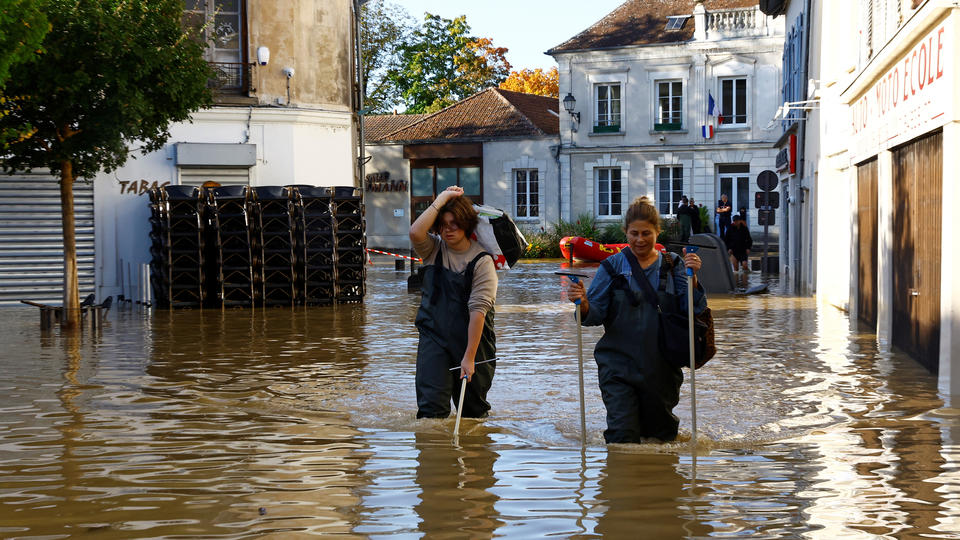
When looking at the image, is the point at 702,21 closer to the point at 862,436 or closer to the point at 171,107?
the point at 171,107

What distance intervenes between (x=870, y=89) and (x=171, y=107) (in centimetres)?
953

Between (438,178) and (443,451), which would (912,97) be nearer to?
(443,451)

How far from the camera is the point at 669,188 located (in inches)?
1790

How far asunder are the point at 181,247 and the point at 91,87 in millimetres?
4489

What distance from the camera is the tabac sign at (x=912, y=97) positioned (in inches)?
393

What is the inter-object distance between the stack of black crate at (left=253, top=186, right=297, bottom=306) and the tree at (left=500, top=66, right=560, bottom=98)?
134 ft

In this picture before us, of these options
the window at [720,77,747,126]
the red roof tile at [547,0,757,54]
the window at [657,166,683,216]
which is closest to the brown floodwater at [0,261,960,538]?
the window at [720,77,747,126]

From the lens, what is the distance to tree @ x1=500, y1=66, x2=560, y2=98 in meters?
60.8

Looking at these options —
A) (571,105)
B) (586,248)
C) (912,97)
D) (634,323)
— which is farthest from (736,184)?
(634,323)

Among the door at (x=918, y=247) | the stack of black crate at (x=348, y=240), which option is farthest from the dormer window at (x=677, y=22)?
the door at (x=918, y=247)

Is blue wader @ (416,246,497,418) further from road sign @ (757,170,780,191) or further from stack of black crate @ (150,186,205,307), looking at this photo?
road sign @ (757,170,780,191)

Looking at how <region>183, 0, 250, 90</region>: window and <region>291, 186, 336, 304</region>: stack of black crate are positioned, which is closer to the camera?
<region>291, 186, 336, 304</region>: stack of black crate

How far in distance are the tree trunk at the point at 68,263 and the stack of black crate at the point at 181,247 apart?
113 inches

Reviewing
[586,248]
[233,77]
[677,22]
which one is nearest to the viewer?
[233,77]
